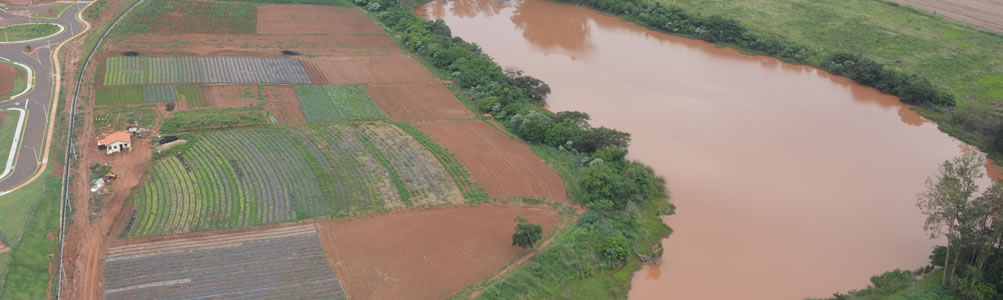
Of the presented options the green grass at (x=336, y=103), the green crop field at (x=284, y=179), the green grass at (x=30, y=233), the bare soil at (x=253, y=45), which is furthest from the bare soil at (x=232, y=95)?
the green grass at (x=30, y=233)

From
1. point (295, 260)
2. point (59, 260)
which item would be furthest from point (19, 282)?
point (295, 260)

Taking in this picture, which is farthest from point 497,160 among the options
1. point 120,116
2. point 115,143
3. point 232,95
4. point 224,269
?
point 120,116

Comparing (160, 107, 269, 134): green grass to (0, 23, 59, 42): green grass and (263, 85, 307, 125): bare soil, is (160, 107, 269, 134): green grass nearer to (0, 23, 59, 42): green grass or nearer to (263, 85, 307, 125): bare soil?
(263, 85, 307, 125): bare soil

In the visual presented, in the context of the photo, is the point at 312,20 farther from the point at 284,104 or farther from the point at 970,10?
the point at 970,10

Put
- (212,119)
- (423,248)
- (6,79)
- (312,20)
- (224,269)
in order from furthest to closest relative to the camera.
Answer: (312,20) → (6,79) → (212,119) → (423,248) → (224,269)

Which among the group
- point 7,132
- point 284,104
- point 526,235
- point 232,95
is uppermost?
point 526,235

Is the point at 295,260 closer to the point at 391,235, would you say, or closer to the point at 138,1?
the point at 391,235
